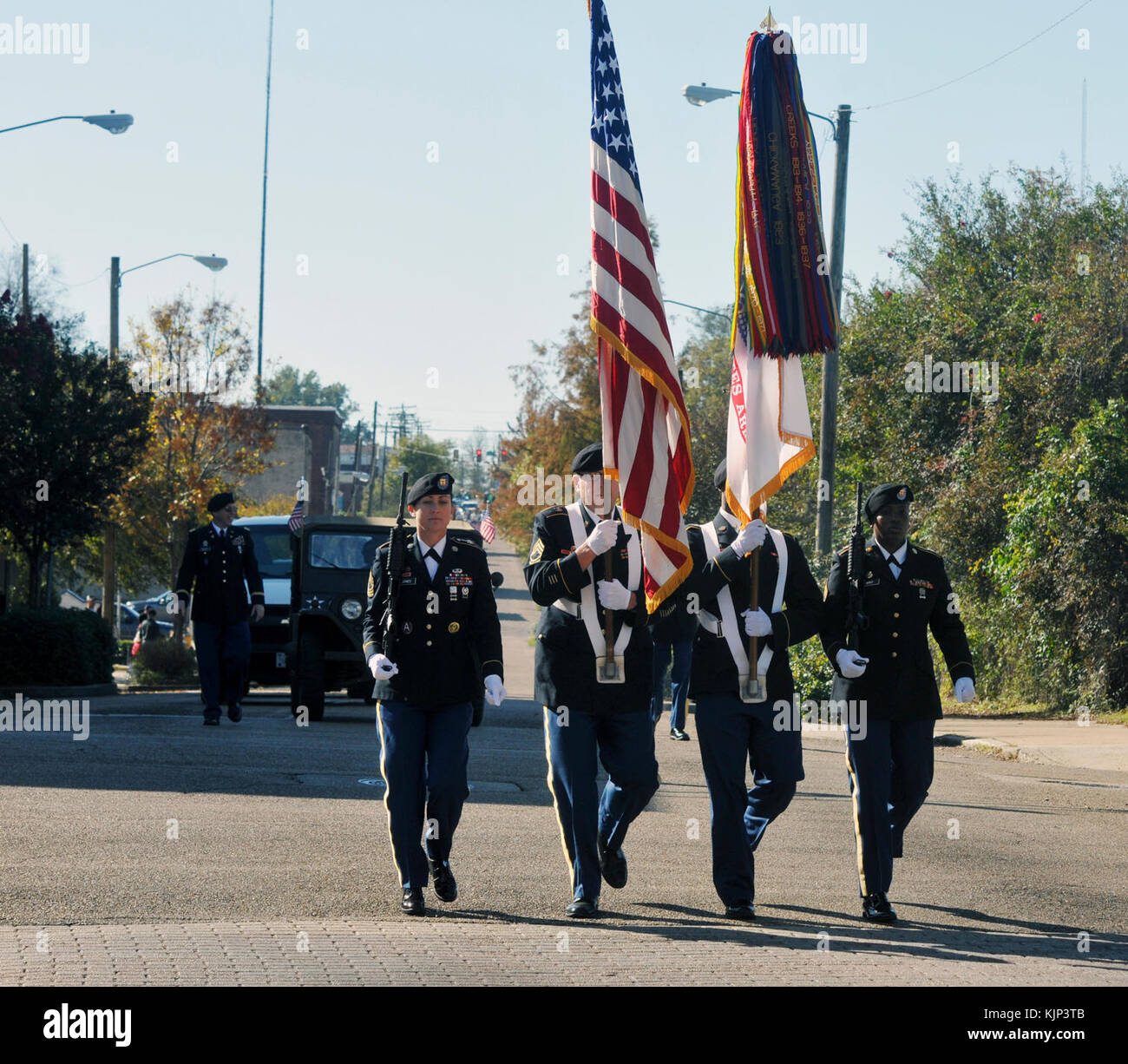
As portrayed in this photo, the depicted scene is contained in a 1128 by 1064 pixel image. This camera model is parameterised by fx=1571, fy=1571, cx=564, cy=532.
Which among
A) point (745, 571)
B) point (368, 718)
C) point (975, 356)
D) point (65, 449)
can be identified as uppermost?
point (975, 356)

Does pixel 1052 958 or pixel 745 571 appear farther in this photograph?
pixel 745 571

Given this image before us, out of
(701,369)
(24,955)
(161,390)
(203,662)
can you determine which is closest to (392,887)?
(24,955)

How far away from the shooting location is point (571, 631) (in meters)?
7.36

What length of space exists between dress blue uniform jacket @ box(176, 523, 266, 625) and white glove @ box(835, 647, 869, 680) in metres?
8.36

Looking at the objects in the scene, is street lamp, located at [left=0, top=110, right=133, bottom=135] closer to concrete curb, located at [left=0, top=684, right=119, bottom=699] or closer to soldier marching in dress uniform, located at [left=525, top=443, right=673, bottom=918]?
concrete curb, located at [left=0, top=684, right=119, bottom=699]

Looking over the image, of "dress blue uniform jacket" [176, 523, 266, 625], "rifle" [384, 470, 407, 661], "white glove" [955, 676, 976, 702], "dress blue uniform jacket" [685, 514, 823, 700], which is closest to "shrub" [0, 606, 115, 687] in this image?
"dress blue uniform jacket" [176, 523, 266, 625]

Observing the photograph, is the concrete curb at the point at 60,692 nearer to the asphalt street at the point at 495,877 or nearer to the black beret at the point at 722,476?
the asphalt street at the point at 495,877

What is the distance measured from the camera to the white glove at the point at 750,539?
297 inches

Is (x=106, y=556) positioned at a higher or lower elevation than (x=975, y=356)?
lower

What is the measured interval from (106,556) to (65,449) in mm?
10765

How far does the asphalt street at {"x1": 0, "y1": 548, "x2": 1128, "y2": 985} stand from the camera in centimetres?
613

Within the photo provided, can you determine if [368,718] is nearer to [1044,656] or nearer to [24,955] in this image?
[1044,656]

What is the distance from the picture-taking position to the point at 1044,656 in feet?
65.3

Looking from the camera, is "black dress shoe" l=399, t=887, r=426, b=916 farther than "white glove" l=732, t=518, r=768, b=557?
No
